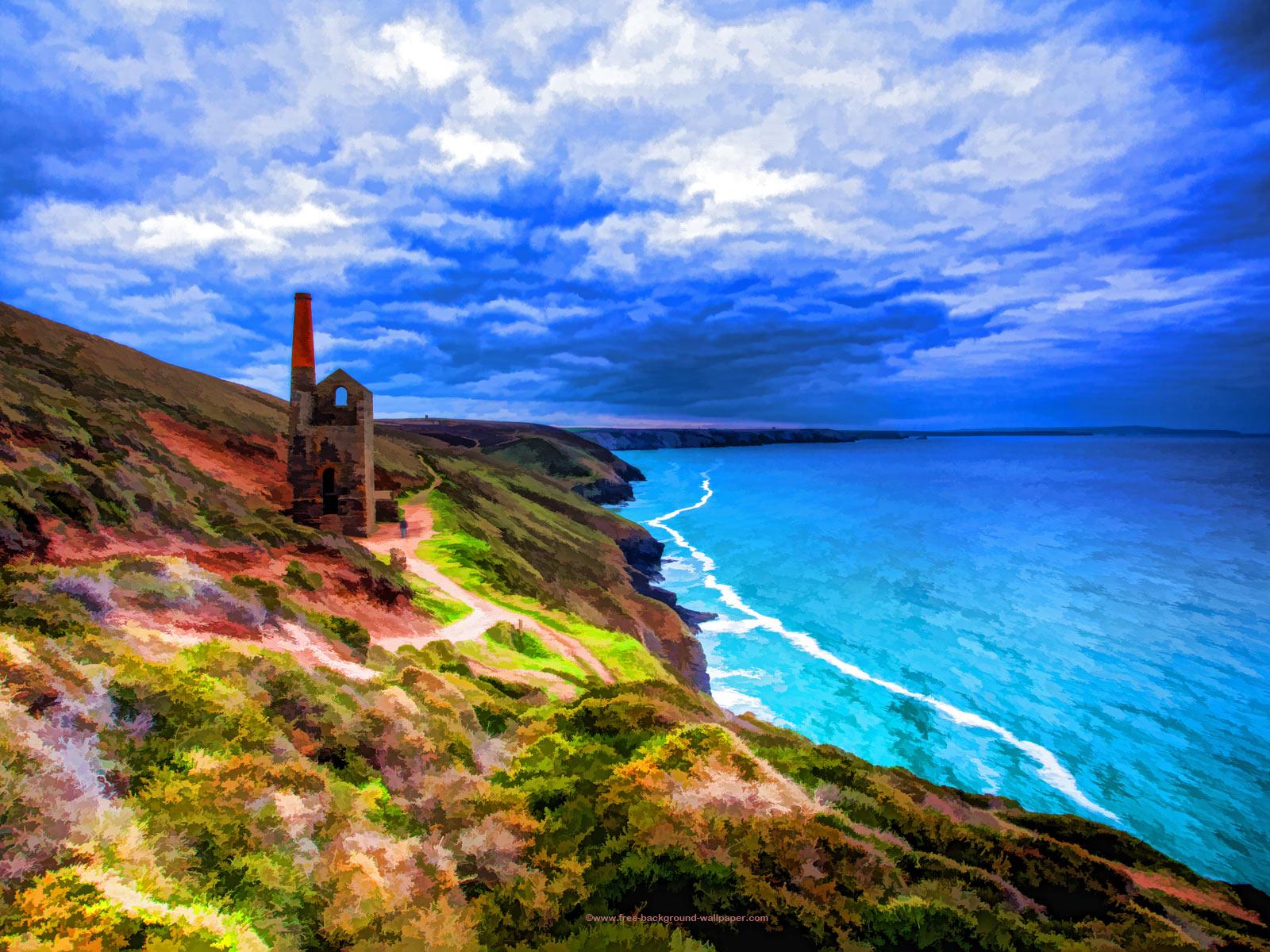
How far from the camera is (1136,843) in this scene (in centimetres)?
1379

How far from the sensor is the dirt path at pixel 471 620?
896 inches

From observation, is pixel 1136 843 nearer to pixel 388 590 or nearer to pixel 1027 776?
pixel 1027 776

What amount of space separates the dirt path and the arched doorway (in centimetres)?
252

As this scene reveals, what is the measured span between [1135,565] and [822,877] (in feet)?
245

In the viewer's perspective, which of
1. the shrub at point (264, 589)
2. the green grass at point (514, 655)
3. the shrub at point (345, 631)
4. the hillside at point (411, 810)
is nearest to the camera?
the hillside at point (411, 810)

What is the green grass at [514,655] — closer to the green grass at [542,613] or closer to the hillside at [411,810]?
the hillside at [411,810]

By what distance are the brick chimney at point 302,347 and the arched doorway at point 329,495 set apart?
4703mm

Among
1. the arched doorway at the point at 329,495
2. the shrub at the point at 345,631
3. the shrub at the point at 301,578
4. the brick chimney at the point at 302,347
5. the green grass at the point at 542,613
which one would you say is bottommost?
the green grass at the point at 542,613

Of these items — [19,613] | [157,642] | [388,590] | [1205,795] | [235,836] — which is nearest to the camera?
[235,836]

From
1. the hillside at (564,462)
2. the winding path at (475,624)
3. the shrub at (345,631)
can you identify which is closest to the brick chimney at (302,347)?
the winding path at (475,624)

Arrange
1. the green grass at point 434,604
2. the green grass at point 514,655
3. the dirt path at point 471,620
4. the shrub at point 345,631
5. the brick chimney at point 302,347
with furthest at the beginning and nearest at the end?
the brick chimney at point 302,347, the green grass at point 434,604, the dirt path at point 471,620, the green grass at point 514,655, the shrub at point 345,631

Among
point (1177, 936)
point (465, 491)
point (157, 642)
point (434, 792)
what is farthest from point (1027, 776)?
point (465, 491)

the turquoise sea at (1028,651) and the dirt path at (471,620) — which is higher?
the dirt path at (471,620)

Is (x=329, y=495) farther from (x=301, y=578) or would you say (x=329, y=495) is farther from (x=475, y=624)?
(x=475, y=624)
